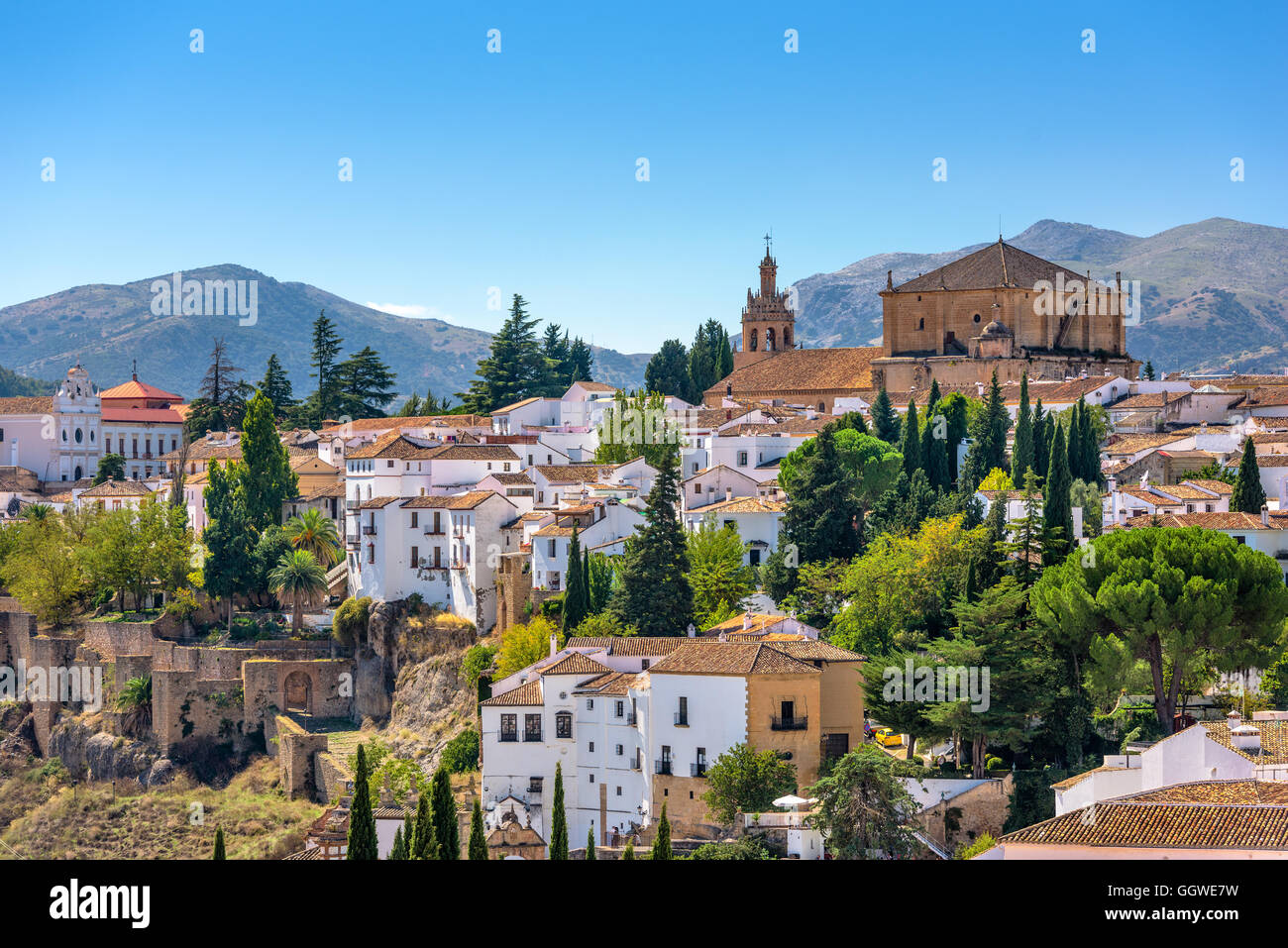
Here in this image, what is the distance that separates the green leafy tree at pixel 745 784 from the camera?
33656mm

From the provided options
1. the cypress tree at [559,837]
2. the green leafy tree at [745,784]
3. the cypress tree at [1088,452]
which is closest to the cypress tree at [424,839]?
the cypress tree at [559,837]

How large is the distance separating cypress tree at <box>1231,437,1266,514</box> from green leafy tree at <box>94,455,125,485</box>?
57.6m

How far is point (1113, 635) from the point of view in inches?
1409

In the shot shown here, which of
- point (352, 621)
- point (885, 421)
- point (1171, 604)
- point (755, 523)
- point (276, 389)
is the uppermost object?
point (276, 389)

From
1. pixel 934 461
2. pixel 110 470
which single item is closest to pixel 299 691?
pixel 934 461

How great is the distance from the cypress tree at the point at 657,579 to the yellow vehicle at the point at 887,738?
27.7 ft

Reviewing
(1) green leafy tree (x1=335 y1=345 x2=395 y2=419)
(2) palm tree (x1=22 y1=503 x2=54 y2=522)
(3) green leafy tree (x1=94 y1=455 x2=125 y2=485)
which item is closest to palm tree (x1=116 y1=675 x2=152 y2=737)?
(2) palm tree (x1=22 y1=503 x2=54 y2=522)

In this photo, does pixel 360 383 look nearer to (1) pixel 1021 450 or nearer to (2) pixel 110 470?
(2) pixel 110 470

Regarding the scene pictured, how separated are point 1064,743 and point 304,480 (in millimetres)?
42061

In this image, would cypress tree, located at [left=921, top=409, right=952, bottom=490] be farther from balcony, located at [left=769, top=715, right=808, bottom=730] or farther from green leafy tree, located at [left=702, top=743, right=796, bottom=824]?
green leafy tree, located at [left=702, top=743, right=796, bottom=824]

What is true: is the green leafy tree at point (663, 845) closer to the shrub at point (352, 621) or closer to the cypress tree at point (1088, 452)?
the cypress tree at point (1088, 452)

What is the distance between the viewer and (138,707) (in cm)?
5797

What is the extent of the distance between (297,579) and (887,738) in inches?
1030
